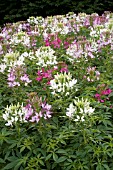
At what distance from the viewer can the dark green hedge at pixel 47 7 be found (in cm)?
1186

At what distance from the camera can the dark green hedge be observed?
11859 millimetres

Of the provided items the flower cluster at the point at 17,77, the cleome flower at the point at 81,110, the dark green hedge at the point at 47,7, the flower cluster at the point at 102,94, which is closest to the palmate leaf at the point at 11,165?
the cleome flower at the point at 81,110

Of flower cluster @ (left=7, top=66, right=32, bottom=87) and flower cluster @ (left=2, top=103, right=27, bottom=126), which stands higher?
flower cluster @ (left=7, top=66, right=32, bottom=87)

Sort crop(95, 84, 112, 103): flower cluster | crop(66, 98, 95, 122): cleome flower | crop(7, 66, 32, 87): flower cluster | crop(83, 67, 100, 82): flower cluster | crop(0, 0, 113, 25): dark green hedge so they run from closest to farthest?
1. crop(66, 98, 95, 122): cleome flower
2. crop(7, 66, 32, 87): flower cluster
3. crop(95, 84, 112, 103): flower cluster
4. crop(83, 67, 100, 82): flower cluster
5. crop(0, 0, 113, 25): dark green hedge

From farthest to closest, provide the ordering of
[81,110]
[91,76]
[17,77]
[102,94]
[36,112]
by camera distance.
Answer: [91,76], [102,94], [17,77], [36,112], [81,110]

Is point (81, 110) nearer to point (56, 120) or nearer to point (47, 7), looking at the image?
point (56, 120)

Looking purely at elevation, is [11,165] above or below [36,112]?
below

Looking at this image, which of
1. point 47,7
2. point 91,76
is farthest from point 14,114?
point 47,7

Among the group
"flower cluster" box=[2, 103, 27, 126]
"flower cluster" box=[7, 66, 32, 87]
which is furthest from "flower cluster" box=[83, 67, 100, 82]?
"flower cluster" box=[2, 103, 27, 126]

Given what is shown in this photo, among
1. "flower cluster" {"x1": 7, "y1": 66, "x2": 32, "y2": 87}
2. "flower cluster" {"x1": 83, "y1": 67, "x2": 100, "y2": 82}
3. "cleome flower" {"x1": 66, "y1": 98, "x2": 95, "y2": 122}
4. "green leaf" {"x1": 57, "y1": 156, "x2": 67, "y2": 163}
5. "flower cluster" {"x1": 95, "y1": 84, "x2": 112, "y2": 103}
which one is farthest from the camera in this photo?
"flower cluster" {"x1": 83, "y1": 67, "x2": 100, "y2": 82}

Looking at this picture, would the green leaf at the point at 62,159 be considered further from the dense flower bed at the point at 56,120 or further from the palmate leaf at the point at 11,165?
the palmate leaf at the point at 11,165

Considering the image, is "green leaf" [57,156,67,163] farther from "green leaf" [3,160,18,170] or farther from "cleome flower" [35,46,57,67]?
"cleome flower" [35,46,57,67]

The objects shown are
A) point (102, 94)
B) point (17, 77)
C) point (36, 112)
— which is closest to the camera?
point (36, 112)

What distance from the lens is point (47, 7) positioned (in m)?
12.2
